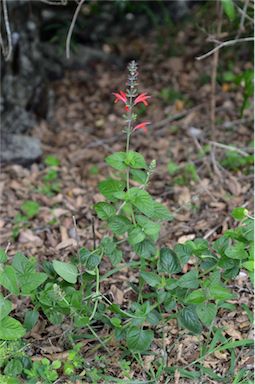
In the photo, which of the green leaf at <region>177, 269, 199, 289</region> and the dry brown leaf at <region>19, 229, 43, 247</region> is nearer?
the green leaf at <region>177, 269, 199, 289</region>

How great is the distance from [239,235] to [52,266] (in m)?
0.67

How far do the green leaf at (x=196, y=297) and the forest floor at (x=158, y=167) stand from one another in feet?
1.06

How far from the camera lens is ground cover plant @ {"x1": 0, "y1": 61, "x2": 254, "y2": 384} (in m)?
2.17

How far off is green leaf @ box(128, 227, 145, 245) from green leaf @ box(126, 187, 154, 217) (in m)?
0.07

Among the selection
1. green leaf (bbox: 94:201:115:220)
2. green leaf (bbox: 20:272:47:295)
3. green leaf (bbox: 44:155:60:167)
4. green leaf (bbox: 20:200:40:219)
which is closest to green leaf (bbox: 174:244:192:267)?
green leaf (bbox: 94:201:115:220)

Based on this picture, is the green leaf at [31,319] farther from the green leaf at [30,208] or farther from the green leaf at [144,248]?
the green leaf at [30,208]

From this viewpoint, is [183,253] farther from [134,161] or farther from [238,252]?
[134,161]

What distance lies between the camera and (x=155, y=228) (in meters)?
2.20

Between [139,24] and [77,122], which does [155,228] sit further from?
[139,24]

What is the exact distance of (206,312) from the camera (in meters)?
2.15

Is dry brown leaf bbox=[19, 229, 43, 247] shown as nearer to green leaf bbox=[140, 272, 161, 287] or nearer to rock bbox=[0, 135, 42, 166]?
rock bbox=[0, 135, 42, 166]

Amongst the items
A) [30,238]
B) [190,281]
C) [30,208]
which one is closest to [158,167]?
[30,208]

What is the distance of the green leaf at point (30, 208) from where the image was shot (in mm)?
3191

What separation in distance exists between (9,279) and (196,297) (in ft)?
1.98
